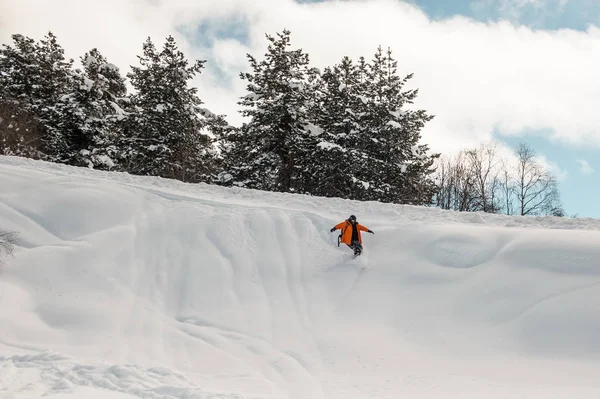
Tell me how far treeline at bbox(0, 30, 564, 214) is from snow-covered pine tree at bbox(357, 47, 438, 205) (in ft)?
0.19

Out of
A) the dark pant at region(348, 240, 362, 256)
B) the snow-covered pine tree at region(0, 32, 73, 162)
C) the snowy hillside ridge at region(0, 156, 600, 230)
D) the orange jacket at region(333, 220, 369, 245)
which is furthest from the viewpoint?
the snow-covered pine tree at region(0, 32, 73, 162)

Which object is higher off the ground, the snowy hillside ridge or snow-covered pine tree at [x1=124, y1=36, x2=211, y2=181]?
snow-covered pine tree at [x1=124, y1=36, x2=211, y2=181]

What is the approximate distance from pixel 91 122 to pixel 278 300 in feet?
61.1

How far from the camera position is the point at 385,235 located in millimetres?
10344

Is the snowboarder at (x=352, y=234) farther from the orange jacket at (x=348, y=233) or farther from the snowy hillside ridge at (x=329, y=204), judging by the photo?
the snowy hillside ridge at (x=329, y=204)

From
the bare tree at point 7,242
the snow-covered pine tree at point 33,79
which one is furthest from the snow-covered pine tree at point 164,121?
the bare tree at point 7,242

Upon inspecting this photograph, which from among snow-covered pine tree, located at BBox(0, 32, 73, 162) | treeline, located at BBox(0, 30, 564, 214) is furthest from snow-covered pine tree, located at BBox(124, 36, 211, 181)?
snow-covered pine tree, located at BBox(0, 32, 73, 162)

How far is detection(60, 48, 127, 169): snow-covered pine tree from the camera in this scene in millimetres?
21562

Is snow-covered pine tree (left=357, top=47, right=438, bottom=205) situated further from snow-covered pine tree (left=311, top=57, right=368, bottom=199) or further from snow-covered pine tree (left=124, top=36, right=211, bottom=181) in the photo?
snow-covered pine tree (left=124, top=36, right=211, bottom=181)

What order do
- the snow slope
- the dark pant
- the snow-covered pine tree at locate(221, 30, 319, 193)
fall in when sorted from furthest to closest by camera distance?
1. the snow-covered pine tree at locate(221, 30, 319, 193)
2. the dark pant
3. the snow slope

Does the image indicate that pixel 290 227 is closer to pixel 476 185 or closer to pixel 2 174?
pixel 2 174

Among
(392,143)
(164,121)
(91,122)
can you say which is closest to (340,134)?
(392,143)

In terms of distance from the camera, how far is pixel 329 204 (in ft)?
40.2

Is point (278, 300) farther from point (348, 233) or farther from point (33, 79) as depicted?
point (33, 79)
